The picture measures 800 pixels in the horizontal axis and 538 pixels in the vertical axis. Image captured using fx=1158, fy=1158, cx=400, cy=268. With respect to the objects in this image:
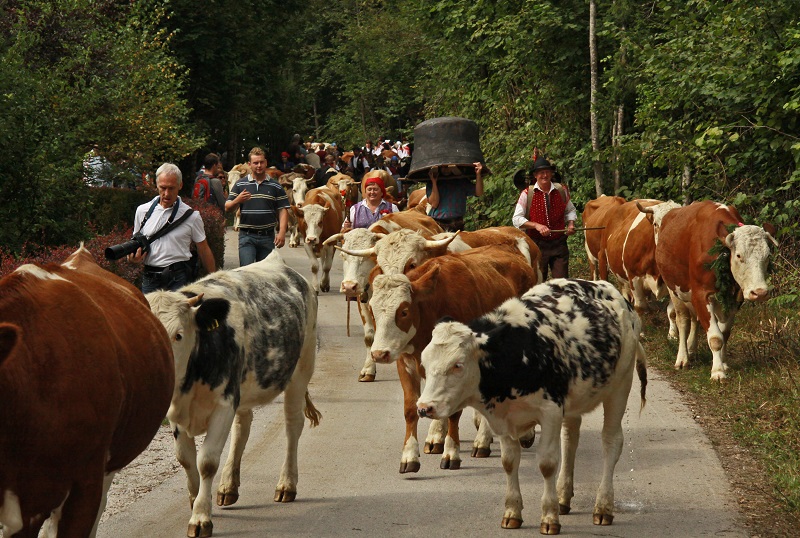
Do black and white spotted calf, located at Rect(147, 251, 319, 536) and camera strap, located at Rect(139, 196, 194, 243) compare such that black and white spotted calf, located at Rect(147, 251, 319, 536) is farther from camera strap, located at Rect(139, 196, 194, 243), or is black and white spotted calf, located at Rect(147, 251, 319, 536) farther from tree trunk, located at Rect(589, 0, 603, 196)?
tree trunk, located at Rect(589, 0, 603, 196)

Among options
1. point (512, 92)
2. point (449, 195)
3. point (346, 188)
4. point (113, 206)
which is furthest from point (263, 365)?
point (346, 188)

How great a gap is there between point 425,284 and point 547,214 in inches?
211

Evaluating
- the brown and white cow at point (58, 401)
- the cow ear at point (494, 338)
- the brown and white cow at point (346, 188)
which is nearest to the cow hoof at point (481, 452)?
the cow ear at point (494, 338)

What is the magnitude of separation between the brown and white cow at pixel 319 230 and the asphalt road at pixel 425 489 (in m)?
8.45

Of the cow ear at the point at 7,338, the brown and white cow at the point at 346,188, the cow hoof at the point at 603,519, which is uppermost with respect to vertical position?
the cow ear at the point at 7,338

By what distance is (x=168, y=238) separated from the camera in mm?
9758

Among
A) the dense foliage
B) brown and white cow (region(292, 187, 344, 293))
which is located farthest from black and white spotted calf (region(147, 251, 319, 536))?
brown and white cow (region(292, 187, 344, 293))

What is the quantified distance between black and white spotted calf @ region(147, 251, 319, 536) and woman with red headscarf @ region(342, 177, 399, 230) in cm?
606

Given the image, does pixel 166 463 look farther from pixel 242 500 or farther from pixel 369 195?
pixel 369 195

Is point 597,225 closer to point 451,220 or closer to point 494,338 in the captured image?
point 451,220

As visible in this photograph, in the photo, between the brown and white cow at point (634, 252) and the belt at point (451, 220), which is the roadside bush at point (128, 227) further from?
the brown and white cow at point (634, 252)

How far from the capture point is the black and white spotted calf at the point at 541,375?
672 centimetres

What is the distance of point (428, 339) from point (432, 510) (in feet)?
5.42

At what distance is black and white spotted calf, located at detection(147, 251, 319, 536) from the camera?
6797 millimetres
